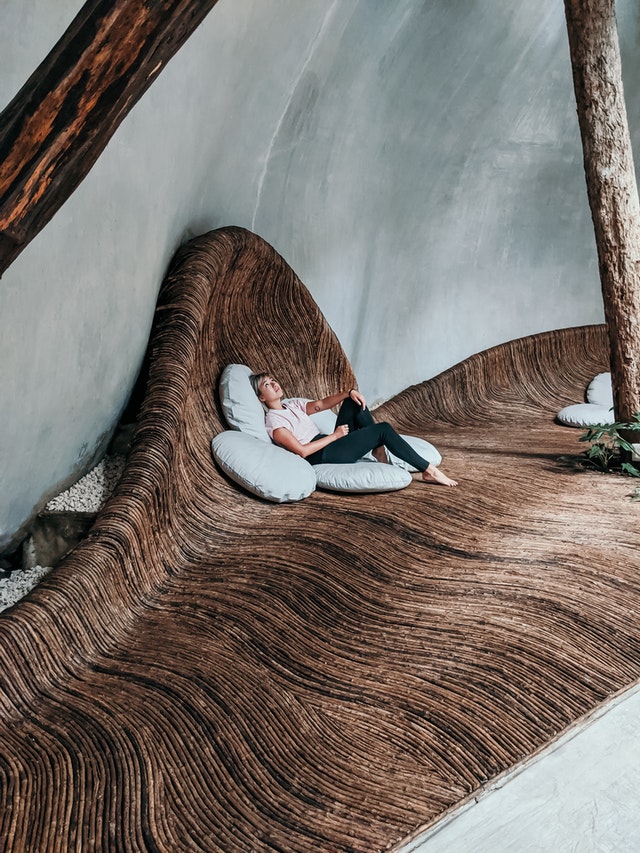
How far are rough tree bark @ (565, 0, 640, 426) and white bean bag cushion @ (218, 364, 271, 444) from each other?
168 centimetres

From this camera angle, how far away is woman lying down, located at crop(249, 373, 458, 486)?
389cm

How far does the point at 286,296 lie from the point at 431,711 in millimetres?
2945

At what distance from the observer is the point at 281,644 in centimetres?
244

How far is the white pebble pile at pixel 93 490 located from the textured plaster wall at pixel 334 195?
0.19 ft

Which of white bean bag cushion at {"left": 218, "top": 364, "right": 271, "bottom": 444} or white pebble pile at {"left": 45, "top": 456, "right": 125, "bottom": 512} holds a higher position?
white bean bag cushion at {"left": 218, "top": 364, "right": 271, "bottom": 444}

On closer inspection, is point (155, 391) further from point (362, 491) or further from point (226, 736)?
point (226, 736)

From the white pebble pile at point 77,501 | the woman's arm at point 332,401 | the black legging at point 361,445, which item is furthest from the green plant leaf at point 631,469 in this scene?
Result: the white pebble pile at point 77,501

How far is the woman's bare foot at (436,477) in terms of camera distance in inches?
147

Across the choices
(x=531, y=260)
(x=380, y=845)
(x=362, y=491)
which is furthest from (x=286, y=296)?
(x=380, y=845)

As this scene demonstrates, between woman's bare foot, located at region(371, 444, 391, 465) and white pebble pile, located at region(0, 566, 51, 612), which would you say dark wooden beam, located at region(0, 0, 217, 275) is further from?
woman's bare foot, located at region(371, 444, 391, 465)

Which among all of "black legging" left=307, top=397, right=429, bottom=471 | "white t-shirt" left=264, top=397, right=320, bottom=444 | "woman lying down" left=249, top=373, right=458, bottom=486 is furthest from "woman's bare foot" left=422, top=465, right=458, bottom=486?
"white t-shirt" left=264, top=397, right=320, bottom=444

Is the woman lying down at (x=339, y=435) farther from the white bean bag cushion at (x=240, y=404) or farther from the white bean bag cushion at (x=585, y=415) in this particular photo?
the white bean bag cushion at (x=585, y=415)

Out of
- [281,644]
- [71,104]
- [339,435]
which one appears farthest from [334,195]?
[71,104]

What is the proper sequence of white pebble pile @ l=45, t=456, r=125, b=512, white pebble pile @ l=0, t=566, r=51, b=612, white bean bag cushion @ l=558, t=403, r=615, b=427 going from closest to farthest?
1. white pebble pile @ l=0, t=566, r=51, b=612
2. white pebble pile @ l=45, t=456, r=125, b=512
3. white bean bag cushion @ l=558, t=403, r=615, b=427
